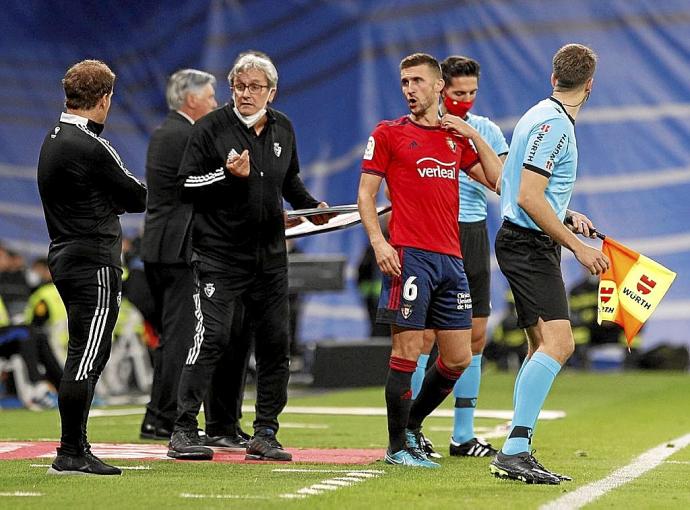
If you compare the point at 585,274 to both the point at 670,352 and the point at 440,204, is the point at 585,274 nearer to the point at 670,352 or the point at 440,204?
the point at 670,352

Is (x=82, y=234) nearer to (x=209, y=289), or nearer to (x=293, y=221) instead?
(x=209, y=289)

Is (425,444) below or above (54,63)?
below

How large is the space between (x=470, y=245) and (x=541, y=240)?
158cm

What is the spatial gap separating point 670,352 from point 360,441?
1048 centimetres

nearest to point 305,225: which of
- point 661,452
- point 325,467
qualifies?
point 325,467

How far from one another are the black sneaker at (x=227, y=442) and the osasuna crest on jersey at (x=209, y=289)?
3.47ft

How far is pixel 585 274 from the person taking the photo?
734 inches

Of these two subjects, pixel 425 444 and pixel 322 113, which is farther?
pixel 322 113

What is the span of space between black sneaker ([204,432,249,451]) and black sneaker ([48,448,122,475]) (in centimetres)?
161

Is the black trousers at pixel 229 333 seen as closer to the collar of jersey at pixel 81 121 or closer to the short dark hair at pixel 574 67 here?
the collar of jersey at pixel 81 121

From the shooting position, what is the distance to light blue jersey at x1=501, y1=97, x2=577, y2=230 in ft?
21.0

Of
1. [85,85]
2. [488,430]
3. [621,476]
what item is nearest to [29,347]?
[488,430]

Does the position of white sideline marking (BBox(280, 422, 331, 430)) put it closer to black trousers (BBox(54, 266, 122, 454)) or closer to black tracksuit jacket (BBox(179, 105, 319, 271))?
black tracksuit jacket (BBox(179, 105, 319, 271))

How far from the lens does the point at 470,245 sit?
8.14m
